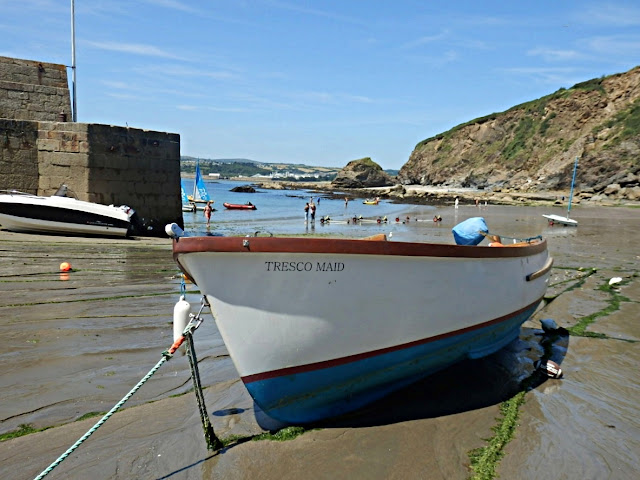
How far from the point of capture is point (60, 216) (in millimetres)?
13523

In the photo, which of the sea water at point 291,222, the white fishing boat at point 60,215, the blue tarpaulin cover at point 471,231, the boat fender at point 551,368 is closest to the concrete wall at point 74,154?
the white fishing boat at point 60,215

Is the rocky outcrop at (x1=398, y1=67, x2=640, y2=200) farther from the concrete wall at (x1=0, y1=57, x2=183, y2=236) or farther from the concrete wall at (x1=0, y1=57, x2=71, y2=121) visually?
the concrete wall at (x1=0, y1=57, x2=71, y2=121)

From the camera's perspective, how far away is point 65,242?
12.9m

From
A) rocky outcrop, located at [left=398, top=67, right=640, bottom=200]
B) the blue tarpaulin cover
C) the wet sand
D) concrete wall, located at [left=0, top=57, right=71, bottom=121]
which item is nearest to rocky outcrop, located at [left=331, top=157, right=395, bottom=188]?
rocky outcrop, located at [left=398, top=67, right=640, bottom=200]

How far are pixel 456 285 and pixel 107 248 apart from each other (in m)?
9.70

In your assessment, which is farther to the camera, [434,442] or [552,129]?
[552,129]

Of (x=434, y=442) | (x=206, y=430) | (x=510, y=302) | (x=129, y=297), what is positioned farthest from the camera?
(x=129, y=297)

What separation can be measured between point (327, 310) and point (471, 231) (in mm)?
3043

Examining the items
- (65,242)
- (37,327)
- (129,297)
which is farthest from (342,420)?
(65,242)

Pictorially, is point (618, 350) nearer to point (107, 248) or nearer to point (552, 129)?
point (107, 248)

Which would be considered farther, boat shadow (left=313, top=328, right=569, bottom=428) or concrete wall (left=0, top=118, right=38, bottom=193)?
concrete wall (left=0, top=118, right=38, bottom=193)

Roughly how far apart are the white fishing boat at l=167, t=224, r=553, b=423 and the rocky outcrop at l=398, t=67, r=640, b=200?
47.5 metres

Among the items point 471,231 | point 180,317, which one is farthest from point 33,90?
point 180,317

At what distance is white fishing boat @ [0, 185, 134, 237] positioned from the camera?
43.4 feet
